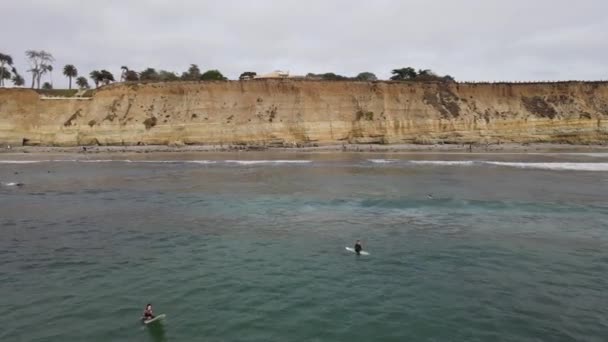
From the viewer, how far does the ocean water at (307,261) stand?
11.1 metres

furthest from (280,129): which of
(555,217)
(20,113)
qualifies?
(555,217)

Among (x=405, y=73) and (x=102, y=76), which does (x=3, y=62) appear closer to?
(x=102, y=76)

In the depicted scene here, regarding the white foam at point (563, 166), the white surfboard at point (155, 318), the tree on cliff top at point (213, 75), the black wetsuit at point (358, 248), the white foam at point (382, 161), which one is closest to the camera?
the white surfboard at point (155, 318)

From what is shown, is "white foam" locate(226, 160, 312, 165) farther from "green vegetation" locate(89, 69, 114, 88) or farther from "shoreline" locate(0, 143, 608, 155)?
"green vegetation" locate(89, 69, 114, 88)

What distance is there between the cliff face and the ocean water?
122ft

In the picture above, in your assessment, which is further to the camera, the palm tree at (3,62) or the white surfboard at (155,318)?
the palm tree at (3,62)

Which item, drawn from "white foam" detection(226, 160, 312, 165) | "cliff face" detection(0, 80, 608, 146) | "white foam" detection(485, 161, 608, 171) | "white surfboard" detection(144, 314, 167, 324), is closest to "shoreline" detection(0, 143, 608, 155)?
"cliff face" detection(0, 80, 608, 146)

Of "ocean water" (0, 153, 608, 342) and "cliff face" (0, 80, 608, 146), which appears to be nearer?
"ocean water" (0, 153, 608, 342)

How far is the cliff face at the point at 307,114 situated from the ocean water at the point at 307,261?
37035mm

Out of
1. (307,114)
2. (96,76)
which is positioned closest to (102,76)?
(96,76)

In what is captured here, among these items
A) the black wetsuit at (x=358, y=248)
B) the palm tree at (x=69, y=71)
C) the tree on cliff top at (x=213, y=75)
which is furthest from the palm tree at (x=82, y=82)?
the black wetsuit at (x=358, y=248)

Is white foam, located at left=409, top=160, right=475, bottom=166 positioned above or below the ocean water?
above

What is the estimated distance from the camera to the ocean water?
11.1 metres

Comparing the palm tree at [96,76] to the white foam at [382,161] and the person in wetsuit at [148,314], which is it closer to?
the white foam at [382,161]
